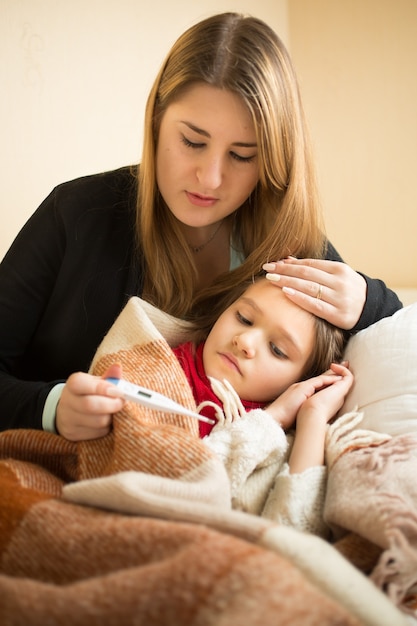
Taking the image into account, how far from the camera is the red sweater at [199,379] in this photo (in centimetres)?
104

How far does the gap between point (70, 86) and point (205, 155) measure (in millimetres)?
798

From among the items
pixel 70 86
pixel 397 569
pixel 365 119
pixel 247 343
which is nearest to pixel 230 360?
pixel 247 343

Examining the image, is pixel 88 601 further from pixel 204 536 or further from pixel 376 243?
pixel 376 243

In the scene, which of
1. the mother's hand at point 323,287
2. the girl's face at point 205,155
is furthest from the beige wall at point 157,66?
the mother's hand at point 323,287

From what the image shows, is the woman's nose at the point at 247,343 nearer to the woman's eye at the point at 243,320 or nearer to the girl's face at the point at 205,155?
the woman's eye at the point at 243,320

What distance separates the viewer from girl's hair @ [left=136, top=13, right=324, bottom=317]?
3.60 feet

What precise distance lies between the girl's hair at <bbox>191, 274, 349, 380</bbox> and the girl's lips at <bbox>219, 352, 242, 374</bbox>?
0.41 feet

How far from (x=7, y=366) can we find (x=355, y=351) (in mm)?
670

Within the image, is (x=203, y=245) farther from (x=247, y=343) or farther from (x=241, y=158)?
(x=247, y=343)

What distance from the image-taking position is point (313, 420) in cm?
100

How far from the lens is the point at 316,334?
114 cm

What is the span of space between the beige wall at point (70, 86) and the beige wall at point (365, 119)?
0.55 m

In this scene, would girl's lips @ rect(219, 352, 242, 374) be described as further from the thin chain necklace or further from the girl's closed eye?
the thin chain necklace

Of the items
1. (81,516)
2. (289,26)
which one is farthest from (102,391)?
(289,26)
